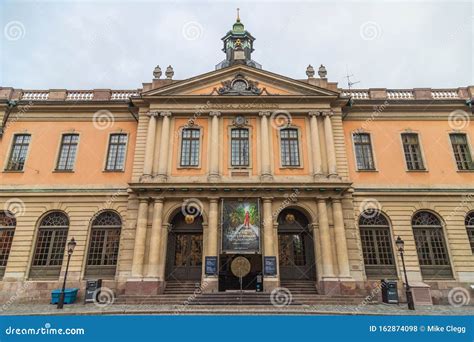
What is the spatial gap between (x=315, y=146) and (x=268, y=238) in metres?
6.32

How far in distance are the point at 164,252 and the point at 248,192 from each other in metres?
5.75

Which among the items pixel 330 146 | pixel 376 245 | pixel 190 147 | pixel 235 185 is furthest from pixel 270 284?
pixel 190 147

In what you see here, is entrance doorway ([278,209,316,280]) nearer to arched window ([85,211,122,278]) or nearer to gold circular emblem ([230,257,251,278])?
gold circular emblem ([230,257,251,278])

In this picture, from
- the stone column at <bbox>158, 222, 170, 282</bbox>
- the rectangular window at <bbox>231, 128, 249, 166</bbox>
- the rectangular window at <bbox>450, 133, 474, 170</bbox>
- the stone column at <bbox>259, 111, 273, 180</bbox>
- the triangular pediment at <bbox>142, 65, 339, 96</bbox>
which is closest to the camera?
the stone column at <bbox>158, 222, 170, 282</bbox>

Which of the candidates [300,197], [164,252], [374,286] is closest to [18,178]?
[164,252]

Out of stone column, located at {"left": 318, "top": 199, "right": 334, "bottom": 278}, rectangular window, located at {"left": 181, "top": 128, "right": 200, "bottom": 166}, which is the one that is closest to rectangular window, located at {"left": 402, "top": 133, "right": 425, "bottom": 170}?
stone column, located at {"left": 318, "top": 199, "right": 334, "bottom": 278}

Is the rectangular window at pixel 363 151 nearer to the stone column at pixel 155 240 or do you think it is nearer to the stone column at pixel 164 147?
the stone column at pixel 164 147

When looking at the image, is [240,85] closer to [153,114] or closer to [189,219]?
[153,114]

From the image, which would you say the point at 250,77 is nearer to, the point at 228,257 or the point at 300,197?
the point at 300,197

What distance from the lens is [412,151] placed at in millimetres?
18750

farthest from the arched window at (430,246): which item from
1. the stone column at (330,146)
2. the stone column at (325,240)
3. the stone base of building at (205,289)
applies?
the stone column at (330,146)

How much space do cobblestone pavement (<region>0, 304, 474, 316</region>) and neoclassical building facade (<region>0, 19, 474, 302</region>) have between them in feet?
5.65

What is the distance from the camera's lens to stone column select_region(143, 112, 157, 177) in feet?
56.7

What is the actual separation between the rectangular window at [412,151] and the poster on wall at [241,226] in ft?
33.7
